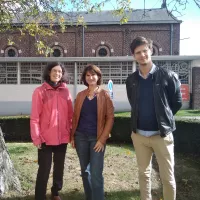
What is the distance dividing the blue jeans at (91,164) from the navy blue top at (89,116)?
7 cm

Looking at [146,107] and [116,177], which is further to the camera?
[116,177]

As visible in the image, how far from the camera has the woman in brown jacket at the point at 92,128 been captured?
3.55 m

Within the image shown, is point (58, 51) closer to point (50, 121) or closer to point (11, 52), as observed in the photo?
point (11, 52)

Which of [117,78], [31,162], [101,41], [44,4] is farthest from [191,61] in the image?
[31,162]

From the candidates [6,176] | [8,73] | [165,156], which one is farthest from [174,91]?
[8,73]

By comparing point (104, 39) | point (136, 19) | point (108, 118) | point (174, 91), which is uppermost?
point (136, 19)

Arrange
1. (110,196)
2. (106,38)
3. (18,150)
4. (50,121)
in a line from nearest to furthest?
(50,121)
(110,196)
(18,150)
(106,38)

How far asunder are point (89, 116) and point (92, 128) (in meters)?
0.16

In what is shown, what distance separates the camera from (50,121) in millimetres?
3652

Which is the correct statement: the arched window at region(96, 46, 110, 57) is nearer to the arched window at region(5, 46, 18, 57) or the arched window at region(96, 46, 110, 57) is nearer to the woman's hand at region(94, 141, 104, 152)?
the arched window at region(5, 46, 18, 57)

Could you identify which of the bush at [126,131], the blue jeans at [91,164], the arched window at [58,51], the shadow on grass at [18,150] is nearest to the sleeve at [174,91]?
the blue jeans at [91,164]

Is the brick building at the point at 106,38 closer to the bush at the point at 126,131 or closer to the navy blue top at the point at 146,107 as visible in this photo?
the bush at the point at 126,131

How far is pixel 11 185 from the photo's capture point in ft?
14.1

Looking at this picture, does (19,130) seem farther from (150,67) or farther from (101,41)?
(101,41)
